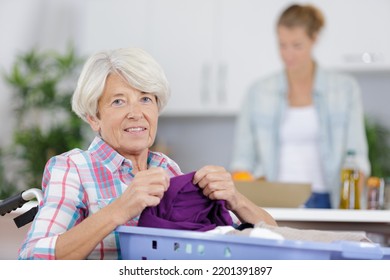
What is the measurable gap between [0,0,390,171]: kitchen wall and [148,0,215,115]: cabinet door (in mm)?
53

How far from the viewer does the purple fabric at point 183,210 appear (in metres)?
1.27

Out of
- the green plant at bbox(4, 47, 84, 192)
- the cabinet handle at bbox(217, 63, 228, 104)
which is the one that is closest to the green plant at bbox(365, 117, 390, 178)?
the cabinet handle at bbox(217, 63, 228, 104)

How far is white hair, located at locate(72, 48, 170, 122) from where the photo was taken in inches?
56.7

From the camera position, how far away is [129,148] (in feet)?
4.92

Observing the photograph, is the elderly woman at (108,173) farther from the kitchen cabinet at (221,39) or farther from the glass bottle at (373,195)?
the kitchen cabinet at (221,39)

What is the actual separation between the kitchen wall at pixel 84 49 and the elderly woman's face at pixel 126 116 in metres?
3.30

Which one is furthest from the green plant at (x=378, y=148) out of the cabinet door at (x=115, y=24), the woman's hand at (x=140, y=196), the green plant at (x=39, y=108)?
the woman's hand at (x=140, y=196)

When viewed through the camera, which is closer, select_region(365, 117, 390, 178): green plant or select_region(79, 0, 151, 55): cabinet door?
select_region(365, 117, 390, 178): green plant

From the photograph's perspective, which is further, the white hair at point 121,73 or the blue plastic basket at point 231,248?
the white hair at point 121,73

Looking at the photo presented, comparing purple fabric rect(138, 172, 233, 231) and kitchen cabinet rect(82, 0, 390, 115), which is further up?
kitchen cabinet rect(82, 0, 390, 115)

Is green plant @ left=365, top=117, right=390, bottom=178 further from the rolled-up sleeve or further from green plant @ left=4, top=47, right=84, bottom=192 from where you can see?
the rolled-up sleeve

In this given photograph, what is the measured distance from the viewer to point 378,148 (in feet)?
14.9
